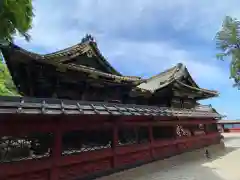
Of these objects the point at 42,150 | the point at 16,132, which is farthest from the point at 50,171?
the point at 16,132

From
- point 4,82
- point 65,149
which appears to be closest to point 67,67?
point 65,149

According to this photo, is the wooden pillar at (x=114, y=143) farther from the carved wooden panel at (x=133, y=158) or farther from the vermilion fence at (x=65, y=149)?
the carved wooden panel at (x=133, y=158)

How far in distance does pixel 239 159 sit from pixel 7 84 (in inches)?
686

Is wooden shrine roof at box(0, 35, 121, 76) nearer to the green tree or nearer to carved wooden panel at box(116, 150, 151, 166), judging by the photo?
the green tree

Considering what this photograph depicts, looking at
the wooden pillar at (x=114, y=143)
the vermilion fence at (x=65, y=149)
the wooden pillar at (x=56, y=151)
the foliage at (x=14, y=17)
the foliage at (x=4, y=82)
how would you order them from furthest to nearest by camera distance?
the foliage at (x=4, y=82)
the foliage at (x=14, y=17)
the wooden pillar at (x=114, y=143)
the wooden pillar at (x=56, y=151)
the vermilion fence at (x=65, y=149)

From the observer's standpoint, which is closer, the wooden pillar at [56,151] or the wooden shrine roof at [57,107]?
the wooden shrine roof at [57,107]

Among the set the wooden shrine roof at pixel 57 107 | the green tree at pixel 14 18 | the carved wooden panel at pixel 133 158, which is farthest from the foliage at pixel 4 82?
the carved wooden panel at pixel 133 158

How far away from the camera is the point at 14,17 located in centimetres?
1238

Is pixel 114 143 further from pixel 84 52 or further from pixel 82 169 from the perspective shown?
pixel 84 52

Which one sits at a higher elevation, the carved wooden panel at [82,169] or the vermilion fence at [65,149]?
the vermilion fence at [65,149]

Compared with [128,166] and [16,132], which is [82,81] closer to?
[128,166]

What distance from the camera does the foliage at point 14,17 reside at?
1195cm

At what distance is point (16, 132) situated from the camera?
759cm

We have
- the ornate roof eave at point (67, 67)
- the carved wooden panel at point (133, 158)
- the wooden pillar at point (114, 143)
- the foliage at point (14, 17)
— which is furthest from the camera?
the foliage at point (14, 17)
